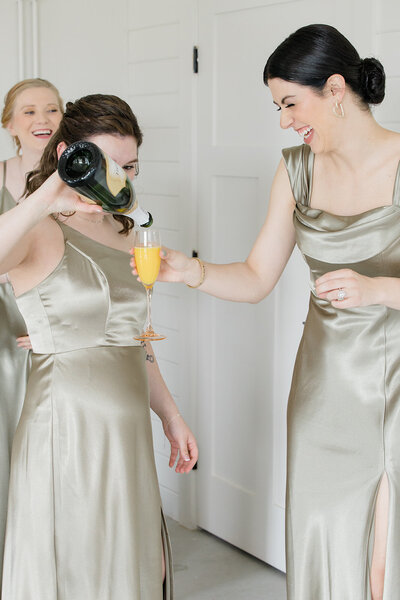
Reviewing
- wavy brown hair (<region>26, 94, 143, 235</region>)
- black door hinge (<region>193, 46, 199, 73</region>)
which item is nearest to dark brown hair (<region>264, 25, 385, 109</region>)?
wavy brown hair (<region>26, 94, 143, 235</region>)

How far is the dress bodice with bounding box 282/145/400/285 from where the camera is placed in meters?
2.04

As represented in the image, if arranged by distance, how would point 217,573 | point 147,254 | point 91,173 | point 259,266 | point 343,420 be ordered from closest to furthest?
point 91,173
point 147,254
point 343,420
point 259,266
point 217,573

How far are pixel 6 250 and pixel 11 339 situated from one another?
1433 millimetres

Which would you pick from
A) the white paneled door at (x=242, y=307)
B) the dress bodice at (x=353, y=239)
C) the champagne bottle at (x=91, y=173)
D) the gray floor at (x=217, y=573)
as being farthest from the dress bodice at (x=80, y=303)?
the gray floor at (x=217, y=573)

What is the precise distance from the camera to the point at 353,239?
207cm

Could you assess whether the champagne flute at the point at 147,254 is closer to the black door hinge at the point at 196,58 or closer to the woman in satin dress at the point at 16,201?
the woman in satin dress at the point at 16,201

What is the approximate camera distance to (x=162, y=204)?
3.88 m

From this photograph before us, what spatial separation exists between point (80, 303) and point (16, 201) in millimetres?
1279

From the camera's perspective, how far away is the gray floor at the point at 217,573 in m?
3.29

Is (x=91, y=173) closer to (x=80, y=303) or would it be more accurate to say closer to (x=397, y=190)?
(x=80, y=303)

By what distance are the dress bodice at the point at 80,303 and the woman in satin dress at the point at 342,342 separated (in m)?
0.15

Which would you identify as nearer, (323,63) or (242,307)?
(323,63)

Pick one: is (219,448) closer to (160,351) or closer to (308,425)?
(160,351)

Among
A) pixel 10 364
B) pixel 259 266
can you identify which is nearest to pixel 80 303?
pixel 259 266
